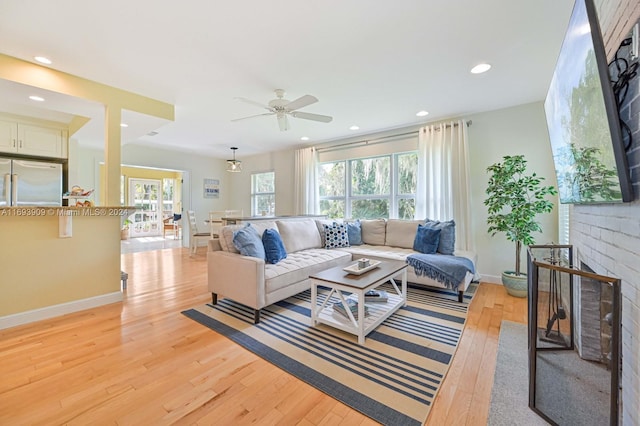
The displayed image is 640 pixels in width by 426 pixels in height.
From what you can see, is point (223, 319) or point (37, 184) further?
point (37, 184)

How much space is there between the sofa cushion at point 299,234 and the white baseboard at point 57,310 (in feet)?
6.70

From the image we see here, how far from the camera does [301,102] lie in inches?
110

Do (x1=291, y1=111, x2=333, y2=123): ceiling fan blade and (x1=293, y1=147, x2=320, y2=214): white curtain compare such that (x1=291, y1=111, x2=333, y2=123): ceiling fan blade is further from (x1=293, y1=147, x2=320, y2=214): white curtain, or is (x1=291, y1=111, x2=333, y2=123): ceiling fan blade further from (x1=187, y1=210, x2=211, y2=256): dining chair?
(x1=187, y1=210, x2=211, y2=256): dining chair

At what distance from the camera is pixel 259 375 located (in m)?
1.74

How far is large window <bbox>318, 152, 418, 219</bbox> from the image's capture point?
4633 mm

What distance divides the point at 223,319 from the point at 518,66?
3.80 metres

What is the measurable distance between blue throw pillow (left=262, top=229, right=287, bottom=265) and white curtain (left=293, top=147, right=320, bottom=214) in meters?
2.56

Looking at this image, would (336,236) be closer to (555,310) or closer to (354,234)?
(354,234)

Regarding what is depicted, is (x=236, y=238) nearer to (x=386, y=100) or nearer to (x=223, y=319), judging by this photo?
(x=223, y=319)

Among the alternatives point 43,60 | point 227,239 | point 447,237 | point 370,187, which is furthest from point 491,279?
point 43,60

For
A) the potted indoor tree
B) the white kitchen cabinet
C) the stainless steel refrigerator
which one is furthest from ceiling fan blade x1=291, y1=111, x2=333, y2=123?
the stainless steel refrigerator

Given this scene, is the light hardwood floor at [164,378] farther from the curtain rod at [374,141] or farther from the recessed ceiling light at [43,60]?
the curtain rod at [374,141]

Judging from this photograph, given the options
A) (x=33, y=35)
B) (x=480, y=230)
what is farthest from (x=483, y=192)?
(x=33, y=35)

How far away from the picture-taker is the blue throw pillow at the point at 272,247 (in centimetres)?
299
